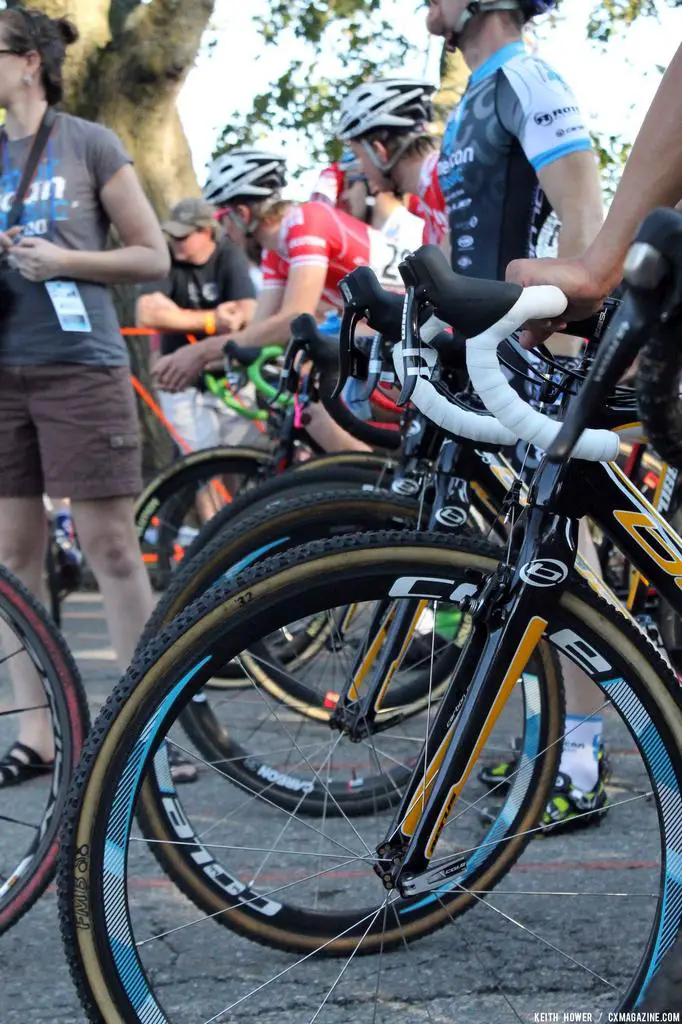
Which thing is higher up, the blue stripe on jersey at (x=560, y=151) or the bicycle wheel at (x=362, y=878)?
the blue stripe on jersey at (x=560, y=151)

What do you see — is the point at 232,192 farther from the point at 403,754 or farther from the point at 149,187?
the point at 149,187

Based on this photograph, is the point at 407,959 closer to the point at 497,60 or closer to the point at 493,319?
the point at 493,319

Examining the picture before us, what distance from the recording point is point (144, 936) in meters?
2.71

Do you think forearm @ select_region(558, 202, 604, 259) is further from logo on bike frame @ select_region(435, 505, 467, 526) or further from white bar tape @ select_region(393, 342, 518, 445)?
white bar tape @ select_region(393, 342, 518, 445)

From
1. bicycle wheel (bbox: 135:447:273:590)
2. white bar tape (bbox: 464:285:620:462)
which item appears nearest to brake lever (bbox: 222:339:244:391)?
bicycle wheel (bbox: 135:447:273:590)

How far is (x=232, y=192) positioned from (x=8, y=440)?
8.75ft

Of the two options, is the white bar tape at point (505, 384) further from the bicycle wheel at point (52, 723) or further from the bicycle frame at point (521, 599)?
the bicycle wheel at point (52, 723)

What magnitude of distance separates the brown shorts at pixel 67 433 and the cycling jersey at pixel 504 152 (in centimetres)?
110

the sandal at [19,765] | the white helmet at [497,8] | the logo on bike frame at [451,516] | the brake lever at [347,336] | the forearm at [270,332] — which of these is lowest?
the sandal at [19,765]

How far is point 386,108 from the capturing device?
16.9 ft

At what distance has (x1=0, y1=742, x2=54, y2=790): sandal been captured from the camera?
9.82 feet

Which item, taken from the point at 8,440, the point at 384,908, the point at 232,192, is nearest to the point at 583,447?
the point at 384,908

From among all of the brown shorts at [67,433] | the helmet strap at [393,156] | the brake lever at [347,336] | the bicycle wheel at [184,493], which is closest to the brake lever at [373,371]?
the brake lever at [347,336]

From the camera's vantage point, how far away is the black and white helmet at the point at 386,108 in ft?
16.9
